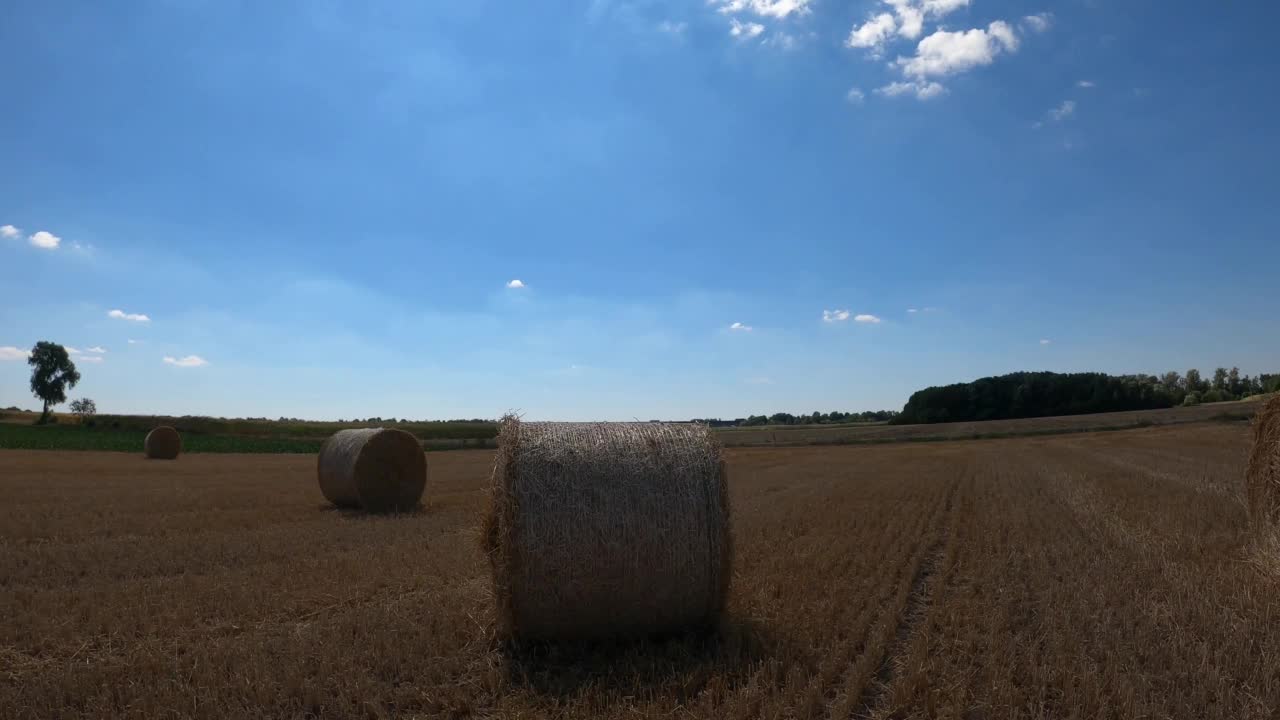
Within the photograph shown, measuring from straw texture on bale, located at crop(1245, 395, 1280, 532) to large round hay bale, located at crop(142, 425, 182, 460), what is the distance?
3516 cm

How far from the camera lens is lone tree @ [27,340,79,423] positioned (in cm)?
7375

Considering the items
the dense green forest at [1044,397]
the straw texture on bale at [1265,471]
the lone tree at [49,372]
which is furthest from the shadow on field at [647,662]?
the lone tree at [49,372]

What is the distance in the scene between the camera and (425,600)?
259 inches

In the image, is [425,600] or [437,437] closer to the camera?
[425,600]

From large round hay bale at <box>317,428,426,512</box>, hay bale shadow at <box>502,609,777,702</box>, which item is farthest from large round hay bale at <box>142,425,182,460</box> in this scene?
hay bale shadow at <box>502,609,777,702</box>

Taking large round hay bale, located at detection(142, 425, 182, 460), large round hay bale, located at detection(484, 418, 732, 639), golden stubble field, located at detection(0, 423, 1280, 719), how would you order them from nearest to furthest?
golden stubble field, located at detection(0, 423, 1280, 719) < large round hay bale, located at detection(484, 418, 732, 639) < large round hay bale, located at detection(142, 425, 182, 460)

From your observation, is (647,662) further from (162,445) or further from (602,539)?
(162,445)

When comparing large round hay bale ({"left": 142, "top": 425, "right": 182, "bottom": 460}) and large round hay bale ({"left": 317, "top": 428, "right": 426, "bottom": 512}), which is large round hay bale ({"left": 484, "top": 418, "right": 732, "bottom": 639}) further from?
large round hay bale ({"left": 142, "top": 425, "right": 182, "bottom": 460})

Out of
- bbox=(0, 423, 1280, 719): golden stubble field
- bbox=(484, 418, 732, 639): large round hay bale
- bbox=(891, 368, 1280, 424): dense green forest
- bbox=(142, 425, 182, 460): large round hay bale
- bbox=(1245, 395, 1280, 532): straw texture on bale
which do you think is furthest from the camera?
bbox=(891, 368, 1280, 424): dense green forest

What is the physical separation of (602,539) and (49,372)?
89238 mm

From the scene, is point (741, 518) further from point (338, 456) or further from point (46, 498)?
point (46, 498)

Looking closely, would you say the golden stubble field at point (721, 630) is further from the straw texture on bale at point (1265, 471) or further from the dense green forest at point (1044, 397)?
the dense green forest at point (1044, 397)

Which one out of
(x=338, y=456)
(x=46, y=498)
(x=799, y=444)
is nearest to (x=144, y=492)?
(x=46, y=498)

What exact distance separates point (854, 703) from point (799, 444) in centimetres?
4134
